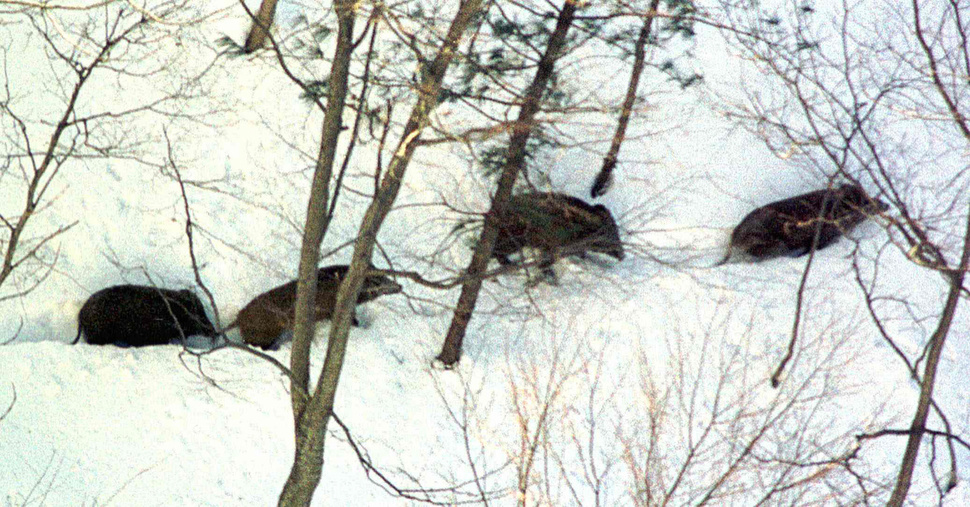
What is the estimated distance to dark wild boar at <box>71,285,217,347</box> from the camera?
11.3 meters

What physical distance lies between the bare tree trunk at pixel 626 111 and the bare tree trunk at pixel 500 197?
0.86 meters

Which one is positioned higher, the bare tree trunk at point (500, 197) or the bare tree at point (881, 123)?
the bare tree at point (881, 123)

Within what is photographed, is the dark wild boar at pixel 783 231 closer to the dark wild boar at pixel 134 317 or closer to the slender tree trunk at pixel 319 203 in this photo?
the dark wild boar at pixel 134 317

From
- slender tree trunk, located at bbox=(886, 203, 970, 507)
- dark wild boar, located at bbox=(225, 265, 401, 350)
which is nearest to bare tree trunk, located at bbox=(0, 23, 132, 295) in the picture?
dark wild boar, located at bbox=(225, 265, 401, 350)

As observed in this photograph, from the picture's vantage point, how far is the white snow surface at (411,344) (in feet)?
33.6

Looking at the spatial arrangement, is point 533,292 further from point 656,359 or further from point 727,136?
point 727,136

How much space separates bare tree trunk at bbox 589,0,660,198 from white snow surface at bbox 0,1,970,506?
213mm

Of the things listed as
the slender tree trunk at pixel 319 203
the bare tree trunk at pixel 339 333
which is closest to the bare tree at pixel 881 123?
the bare tree trunk at pixel 339 333

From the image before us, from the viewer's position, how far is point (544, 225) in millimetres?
11367

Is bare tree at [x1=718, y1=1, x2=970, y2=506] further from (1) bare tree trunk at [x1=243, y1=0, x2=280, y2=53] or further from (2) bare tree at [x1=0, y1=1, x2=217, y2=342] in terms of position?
(2) bare tree at [x1=0, y1=1, x2=217, y2=342]

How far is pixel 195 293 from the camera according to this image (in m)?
11.6

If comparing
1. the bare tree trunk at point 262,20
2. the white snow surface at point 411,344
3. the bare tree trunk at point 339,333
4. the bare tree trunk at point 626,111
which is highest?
the bare tree trunk at point 262,20

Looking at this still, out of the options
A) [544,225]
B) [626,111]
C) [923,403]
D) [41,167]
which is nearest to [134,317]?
[41,167]

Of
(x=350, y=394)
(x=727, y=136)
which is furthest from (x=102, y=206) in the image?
(x=727, y=136)
